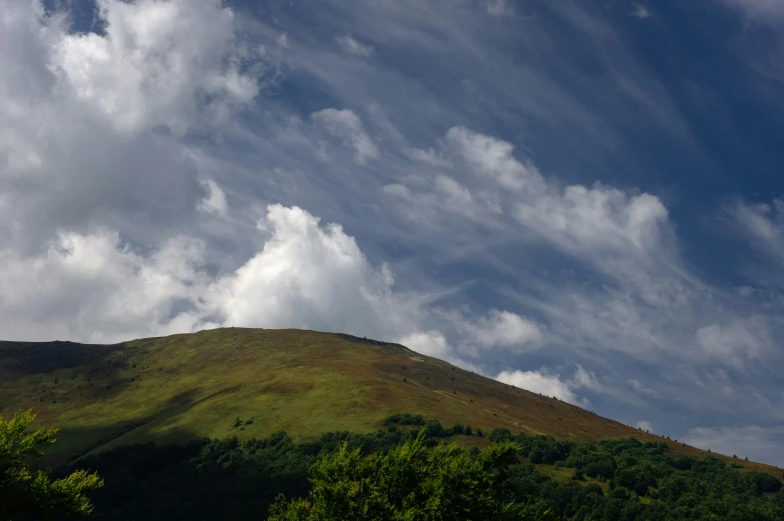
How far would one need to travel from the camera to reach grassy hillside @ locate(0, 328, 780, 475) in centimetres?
12988

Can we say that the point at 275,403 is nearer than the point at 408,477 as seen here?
No

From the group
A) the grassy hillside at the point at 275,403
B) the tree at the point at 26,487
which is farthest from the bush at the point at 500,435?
the tree at the point at 26,487

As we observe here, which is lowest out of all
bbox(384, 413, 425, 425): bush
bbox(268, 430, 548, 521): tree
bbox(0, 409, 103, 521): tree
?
bbox(0, 409, 103, 521): tree

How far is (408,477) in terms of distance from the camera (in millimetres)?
41250

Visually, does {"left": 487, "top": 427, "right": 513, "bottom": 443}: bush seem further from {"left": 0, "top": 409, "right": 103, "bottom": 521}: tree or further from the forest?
{"left": 0, "top": 409, "right": 103, "bottom": 521}: tree

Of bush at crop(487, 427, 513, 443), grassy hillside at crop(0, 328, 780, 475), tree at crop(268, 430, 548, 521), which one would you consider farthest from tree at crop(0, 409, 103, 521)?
bush at crop(487, 427, 513, 443)

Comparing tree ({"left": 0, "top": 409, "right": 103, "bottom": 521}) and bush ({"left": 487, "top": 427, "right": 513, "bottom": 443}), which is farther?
bush ({"left": 487, "top": 427, "right": 513, "bottom": 443})

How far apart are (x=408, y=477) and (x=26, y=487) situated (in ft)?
79.4

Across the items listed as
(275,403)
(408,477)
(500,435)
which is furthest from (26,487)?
(275,403)

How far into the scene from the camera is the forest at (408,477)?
42250 millimetres

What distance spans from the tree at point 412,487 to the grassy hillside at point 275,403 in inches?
2822

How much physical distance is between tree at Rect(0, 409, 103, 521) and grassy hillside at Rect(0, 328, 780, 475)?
7838 cm

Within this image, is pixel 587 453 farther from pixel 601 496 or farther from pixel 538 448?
pixel 601 496

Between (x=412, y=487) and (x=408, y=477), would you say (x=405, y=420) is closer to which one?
(x=412, y=487)
